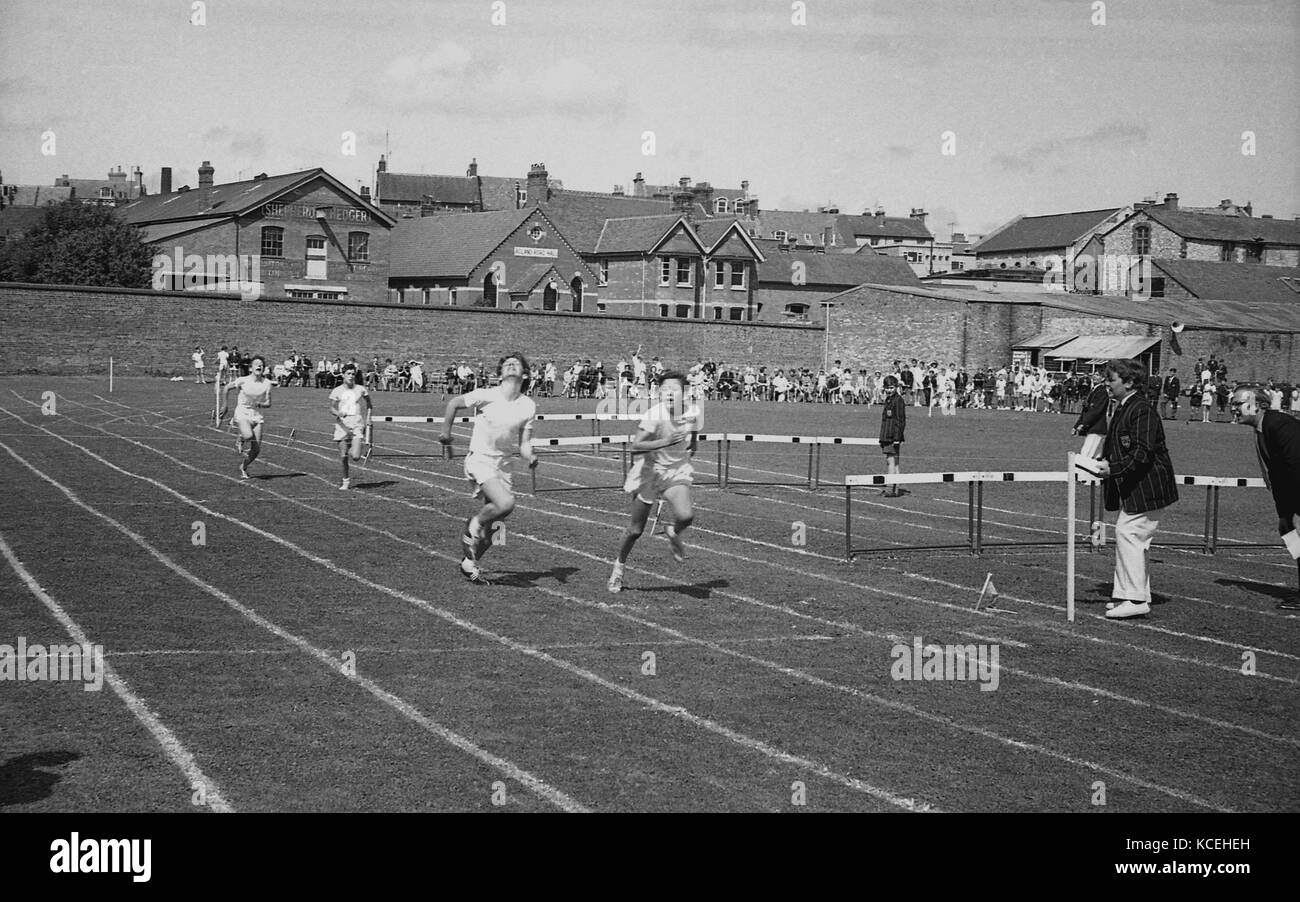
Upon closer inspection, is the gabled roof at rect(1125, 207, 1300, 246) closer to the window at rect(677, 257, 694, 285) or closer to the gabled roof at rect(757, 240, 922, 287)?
the gabled roof at rect(757, 240, 922, 287)

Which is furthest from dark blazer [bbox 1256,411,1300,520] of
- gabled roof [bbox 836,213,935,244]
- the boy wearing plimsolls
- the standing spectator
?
gabled roof [bbox 836,213,935,244]

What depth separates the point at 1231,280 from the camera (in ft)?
249

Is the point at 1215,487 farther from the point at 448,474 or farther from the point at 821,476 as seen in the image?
the point at 448,474

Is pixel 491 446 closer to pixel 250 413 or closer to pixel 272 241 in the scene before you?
pixel 250 413

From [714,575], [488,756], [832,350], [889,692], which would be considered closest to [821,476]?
[714,575]

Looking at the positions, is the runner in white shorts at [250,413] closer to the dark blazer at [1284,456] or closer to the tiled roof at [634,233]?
the dark blazer at [1284,456]

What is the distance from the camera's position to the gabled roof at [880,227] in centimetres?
13412

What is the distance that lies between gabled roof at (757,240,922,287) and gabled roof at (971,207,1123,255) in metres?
21.0

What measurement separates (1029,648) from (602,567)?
4.83 meters

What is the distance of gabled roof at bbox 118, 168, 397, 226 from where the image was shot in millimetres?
68875

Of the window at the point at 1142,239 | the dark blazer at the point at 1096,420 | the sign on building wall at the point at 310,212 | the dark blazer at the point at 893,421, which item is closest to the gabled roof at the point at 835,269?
the window at the point at 1142,239

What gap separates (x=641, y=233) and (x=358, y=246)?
57.2 ft

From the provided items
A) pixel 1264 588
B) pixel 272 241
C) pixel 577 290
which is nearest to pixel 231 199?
pixel 272 241
